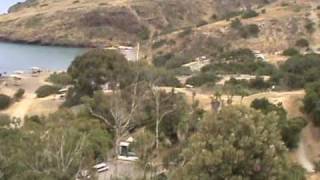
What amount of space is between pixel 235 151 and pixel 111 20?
310 ft

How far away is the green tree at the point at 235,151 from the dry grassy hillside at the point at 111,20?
8802cm

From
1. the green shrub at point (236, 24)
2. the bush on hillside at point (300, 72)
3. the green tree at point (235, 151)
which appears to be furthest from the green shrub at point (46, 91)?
the green tree at point (235, 151)

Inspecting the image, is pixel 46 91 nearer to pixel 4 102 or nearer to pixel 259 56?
pixel 4 102

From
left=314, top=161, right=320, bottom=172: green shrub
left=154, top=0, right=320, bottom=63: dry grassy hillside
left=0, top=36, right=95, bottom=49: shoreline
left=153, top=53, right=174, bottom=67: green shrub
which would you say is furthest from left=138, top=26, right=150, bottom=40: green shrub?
left=314, top=161, right=320, bottom=172: green shrub

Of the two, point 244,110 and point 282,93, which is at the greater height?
point 244,110

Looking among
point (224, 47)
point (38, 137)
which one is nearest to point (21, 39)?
point (224, 47)

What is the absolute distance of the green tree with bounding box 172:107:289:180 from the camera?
16328mm

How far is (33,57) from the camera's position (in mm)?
97125

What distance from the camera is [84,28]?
110 metres

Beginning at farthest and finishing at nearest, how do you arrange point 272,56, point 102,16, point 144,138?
point 102,16, point 272,56, point 144,138

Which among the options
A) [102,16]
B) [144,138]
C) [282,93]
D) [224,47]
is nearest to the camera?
[144,138]

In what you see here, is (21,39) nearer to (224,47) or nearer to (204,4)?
(204,4)

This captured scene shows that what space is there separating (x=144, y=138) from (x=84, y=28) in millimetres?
90604

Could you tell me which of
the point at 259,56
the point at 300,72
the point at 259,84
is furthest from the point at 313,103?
the point at 259,56
